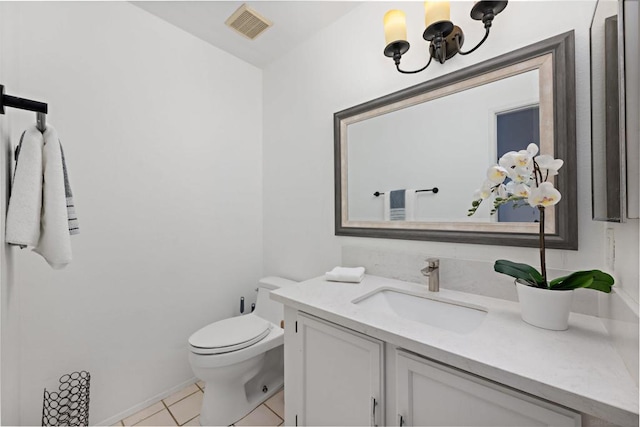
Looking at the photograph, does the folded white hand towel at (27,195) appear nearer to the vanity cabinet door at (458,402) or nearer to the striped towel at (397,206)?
the vanity cabinet door at (458,402)

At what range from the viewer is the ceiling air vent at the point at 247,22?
159 centimetres

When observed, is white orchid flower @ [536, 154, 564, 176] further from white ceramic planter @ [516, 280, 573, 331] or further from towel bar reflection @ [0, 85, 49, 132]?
towel bar reflection @ [0, 85, 49, 132]

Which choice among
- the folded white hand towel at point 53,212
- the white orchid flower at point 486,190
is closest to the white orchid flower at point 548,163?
the white orchid flower at point 486,190

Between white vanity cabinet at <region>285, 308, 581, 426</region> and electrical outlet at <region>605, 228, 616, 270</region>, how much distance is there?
1.71ft

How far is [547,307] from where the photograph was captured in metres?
0.79

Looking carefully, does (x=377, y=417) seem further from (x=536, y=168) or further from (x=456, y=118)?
(x=456, y=118)

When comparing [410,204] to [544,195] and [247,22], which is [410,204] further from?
[247,22]

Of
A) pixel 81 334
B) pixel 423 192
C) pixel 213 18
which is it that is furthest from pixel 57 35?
pixel 423 192

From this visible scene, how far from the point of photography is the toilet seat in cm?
138

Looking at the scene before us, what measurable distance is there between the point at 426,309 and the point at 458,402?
46cm

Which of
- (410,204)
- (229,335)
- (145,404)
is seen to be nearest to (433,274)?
(410,204)

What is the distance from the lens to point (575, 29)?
941 millimetres

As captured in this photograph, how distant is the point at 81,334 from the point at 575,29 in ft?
8.47

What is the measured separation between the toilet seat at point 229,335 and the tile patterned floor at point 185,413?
0.45 m
